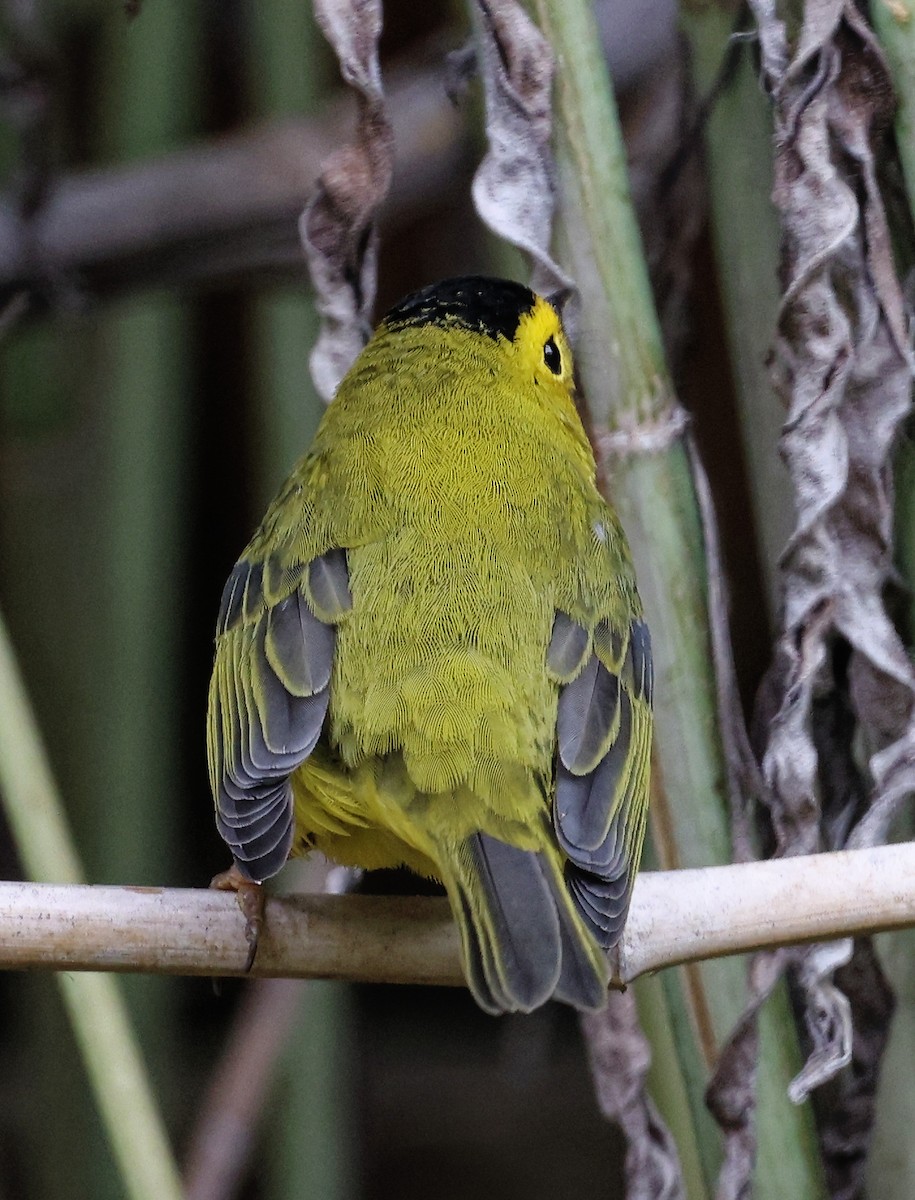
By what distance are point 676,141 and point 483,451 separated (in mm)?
373

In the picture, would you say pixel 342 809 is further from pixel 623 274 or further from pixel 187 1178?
pixel 187 1178

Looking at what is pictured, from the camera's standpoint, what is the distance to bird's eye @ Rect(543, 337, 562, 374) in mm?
1496

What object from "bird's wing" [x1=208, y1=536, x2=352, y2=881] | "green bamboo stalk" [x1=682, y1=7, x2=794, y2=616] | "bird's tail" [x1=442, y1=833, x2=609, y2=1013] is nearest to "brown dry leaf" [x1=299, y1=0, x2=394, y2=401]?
"bird's wing" [x1=208, y1=536, x2=352, y2=881]

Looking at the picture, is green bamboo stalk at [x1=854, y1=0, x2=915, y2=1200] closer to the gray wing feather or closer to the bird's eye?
the gray wing feather

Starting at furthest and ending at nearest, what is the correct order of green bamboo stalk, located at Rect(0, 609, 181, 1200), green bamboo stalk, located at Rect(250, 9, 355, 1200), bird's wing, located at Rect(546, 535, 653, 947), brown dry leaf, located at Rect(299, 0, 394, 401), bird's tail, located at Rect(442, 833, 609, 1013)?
green bamboo stalk, located at Rect(250, 9, 355, 1200)
brown dry leaf, located at Rect(299, 0, 394, 401)
green bamboo stalk, located at Rect(0, 609, 181, 1200)
bird's wing, located at Rect(546, 535, 653, 947)
bird's tail, located at Rect(442, 833, 609, 1013)

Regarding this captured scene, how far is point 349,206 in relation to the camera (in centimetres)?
138

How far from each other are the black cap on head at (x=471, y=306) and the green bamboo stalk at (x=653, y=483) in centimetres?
12

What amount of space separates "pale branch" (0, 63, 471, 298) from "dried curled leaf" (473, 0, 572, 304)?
551mm

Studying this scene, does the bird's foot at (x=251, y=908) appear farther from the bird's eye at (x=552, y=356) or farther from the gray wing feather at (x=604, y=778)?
the bird's eye at (x=552, y=356)

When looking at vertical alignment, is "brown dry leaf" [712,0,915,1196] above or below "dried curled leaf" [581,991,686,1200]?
above

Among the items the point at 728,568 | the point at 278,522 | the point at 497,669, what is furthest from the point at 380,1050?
the point at 497,669

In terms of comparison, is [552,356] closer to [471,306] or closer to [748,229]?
[471,306]

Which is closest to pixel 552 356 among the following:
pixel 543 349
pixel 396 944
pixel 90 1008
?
pixel 543 349

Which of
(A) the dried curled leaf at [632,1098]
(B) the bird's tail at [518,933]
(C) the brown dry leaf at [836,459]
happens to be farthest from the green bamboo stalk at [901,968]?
(B) the bird's tail at [518,933]
